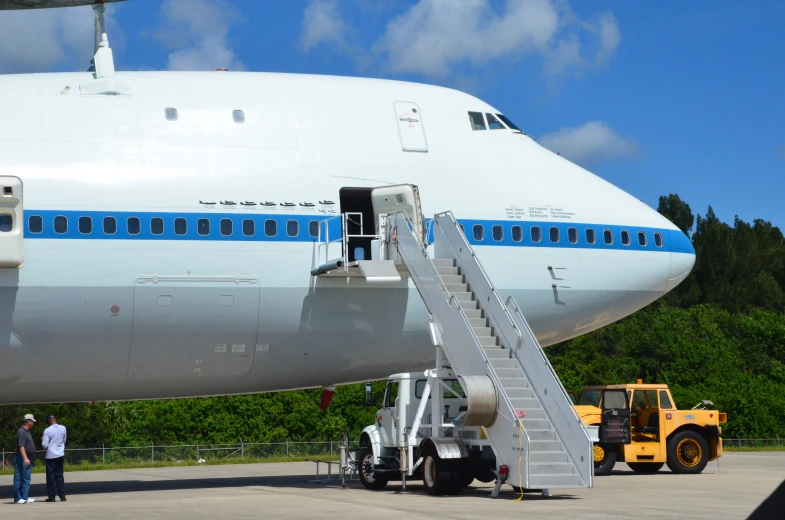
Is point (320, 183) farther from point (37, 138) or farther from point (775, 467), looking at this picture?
point (775, 467)

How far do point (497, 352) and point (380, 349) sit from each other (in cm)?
264

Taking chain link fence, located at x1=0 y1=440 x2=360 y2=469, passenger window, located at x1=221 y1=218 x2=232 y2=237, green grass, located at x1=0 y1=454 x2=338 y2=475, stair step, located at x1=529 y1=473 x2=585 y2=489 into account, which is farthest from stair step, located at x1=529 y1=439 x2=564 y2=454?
chain link fence, located at x1=0 y1=440 x2=360 y2=469

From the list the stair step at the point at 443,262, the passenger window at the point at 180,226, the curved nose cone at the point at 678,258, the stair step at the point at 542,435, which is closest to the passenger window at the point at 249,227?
the passenger window at the point at 180,226

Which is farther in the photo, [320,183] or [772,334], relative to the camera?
[772,334]

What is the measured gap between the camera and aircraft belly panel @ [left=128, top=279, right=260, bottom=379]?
17406 mm

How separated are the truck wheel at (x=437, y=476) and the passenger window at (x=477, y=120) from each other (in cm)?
667

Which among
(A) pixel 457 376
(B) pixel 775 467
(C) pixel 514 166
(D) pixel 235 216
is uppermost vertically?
(C) pixel 514 166

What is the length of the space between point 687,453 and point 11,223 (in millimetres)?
15148

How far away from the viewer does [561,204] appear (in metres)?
19.7

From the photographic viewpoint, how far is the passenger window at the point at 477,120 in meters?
20.3

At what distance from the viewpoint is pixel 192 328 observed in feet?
58.3

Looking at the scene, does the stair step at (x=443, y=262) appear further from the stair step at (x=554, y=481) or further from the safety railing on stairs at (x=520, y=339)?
the stair step at (x=554, y=481)

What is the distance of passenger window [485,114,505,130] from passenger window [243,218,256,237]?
5.38m

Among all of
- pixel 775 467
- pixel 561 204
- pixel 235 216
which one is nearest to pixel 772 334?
pixel 775 467
